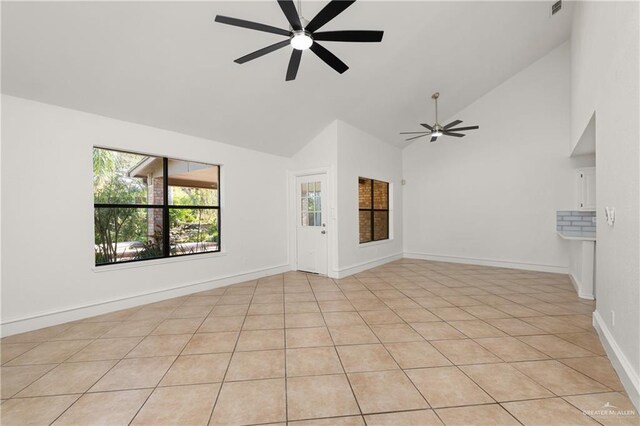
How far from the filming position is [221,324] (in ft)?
9.96

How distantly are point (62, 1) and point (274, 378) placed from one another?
11.6 feet

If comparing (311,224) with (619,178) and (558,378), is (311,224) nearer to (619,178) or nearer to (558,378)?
(558,378)

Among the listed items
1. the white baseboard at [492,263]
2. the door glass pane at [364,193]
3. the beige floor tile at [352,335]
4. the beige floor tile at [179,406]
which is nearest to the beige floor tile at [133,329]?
the beige floor tile at [179,406]

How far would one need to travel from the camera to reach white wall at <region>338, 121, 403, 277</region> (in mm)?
5176

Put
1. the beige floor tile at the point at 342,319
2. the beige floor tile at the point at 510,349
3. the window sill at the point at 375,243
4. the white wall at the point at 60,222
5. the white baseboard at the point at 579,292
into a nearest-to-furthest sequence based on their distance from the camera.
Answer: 1. the beige floor tile at the point at 510,349
2. the white wall at the point at 60,222
3. the beige floor tile at the point at 342,319
4. the white baseboard at the point at 579,292
5. the window sill at the point at 375,243

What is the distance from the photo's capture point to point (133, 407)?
67.8 inches

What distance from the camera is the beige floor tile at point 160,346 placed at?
2.41 meters

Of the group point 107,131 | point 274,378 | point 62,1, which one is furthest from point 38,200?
point 274,378

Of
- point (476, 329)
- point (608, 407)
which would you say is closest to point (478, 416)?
point (608, 407)

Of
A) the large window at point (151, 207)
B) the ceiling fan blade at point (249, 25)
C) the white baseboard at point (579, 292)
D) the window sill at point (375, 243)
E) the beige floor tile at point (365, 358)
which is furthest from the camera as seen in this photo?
the window sill at point (375, 243)

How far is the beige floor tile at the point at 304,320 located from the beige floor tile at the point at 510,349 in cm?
162

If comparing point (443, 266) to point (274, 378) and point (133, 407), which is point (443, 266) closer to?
point (274, 378)

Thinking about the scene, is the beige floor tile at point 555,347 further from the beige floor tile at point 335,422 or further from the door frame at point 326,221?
the door frame at point 326,221

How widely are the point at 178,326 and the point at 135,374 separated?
2.99 feet
